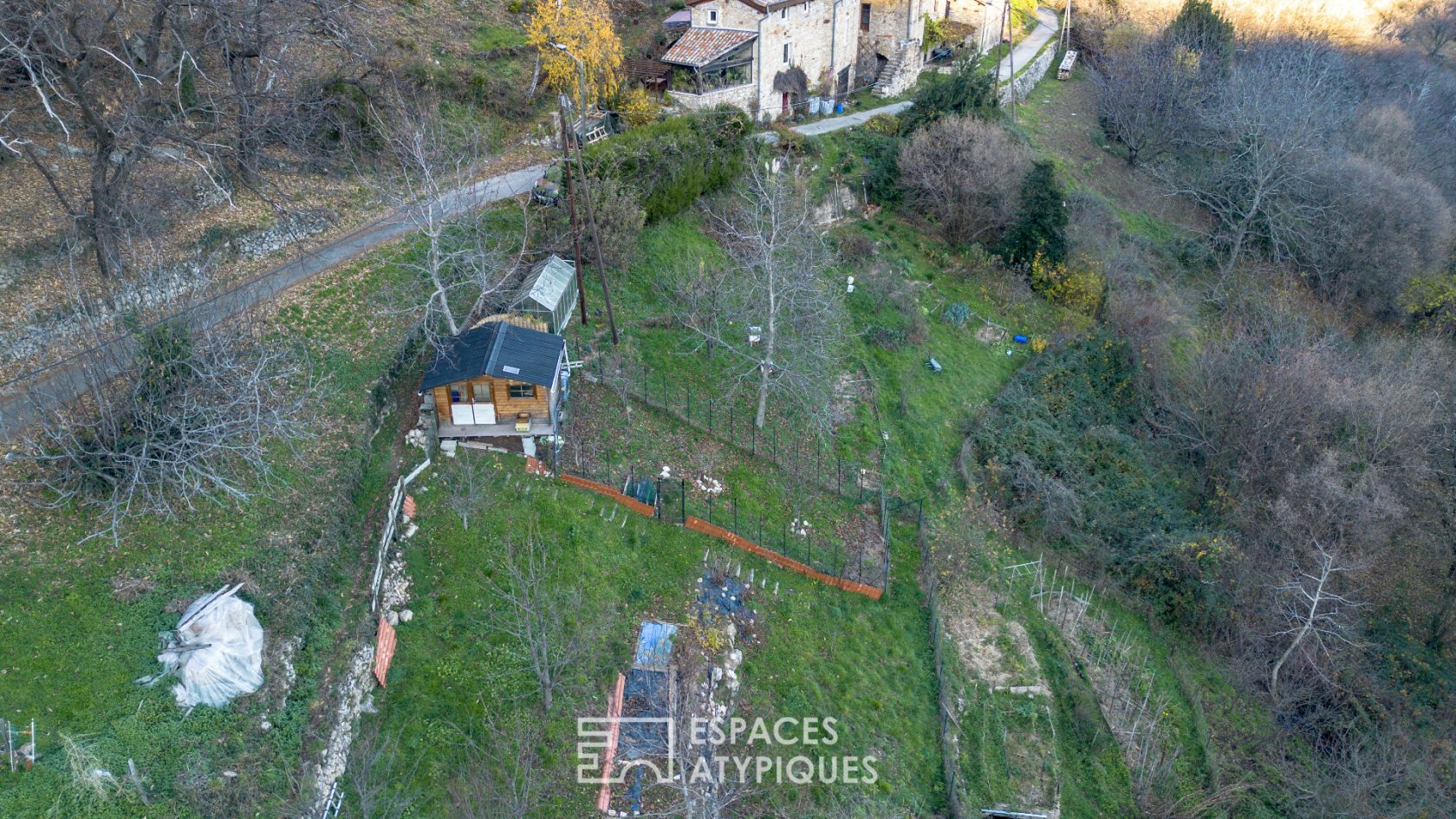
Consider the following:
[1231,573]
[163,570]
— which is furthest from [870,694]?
[163,570]

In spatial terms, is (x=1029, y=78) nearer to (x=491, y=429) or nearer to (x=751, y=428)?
(x=751, y=428)

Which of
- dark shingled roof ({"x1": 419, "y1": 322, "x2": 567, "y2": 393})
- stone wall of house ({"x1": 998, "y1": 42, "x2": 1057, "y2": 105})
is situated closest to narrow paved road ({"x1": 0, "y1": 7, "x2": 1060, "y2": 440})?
dark shingled roof ({"x1": 419, "y1": 322, "x2": 567, "y2": 393})

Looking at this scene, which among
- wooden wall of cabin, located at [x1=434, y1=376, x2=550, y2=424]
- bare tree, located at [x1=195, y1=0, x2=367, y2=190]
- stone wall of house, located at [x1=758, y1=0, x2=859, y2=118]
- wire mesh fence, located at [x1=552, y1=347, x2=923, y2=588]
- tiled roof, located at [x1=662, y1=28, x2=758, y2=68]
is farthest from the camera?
stone wall of house, located at [x1=758, y1=0, x2=859, y2=118]

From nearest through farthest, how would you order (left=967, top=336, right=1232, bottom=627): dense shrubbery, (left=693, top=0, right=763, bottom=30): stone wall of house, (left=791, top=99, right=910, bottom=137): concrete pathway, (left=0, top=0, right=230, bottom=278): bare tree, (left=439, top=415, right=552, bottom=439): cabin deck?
(left=0, top=0, right=230, bottom=278): bare tree < (left=439, top=415, right=552, bottom=439): cabin deck < (left=967, top=336, right=1232, bottom=627): dense shrubbery < (left=693, top=0, right=763, bottom=30): stone wall of house < (left=791, top=99, right=910, bottom=137): concrete pathway

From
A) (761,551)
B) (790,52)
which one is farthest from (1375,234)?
(761,551)

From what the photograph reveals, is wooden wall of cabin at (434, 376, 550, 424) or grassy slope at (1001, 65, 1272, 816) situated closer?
grassy slope at (1001, 65, 1272, 816)

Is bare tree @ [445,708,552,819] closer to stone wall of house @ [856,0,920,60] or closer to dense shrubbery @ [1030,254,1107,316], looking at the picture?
dense shrubbery @ [1030,254,1107,316]

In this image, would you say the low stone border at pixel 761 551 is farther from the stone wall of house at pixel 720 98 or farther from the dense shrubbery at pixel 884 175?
the dense shrubbery at pixel 884 175
